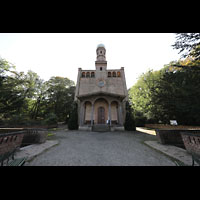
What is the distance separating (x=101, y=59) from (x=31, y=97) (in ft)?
68.6

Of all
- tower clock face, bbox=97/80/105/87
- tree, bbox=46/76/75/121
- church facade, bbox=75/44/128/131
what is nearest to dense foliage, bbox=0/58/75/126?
tree, bbox=46/76/75/121

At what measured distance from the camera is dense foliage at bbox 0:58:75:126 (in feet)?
55.4

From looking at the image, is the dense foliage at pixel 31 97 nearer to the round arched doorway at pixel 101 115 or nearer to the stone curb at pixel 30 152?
the round arched doorway at pixel 101 115

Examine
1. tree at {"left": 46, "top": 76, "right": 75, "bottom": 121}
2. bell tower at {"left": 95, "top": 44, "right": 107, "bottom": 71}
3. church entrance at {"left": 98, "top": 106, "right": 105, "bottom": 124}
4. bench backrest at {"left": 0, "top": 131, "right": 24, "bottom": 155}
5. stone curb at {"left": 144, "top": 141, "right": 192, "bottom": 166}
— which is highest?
bell tower at {"left": 95, "top": 44, "right": 107, "bottom": 71}

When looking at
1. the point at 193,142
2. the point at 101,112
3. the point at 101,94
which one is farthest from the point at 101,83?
the point at 193,142

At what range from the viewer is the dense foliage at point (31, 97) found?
16891mm

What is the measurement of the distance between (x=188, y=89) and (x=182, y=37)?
3.39 m

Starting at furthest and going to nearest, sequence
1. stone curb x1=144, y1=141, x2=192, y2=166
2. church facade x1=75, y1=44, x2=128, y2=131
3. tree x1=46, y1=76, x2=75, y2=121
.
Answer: tree x1=46, y1=76, x2=75, y2=121, church facade x1=75, y1=44, x2=128, y2=131, stone curb x1=144, y1=141, x2=192, y2=166

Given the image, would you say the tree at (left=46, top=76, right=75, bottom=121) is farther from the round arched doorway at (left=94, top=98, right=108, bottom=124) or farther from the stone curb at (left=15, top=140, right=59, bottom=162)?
the stone curb at (left=15, top=140, right=59, bottom=162)

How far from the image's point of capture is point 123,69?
21.1 meters

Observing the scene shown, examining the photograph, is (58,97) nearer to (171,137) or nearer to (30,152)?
(30,152)

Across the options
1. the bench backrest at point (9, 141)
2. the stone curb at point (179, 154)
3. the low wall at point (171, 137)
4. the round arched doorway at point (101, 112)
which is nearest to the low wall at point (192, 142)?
the stone curb at point (179, 154)

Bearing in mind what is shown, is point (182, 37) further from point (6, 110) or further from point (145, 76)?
point (6, 110)
